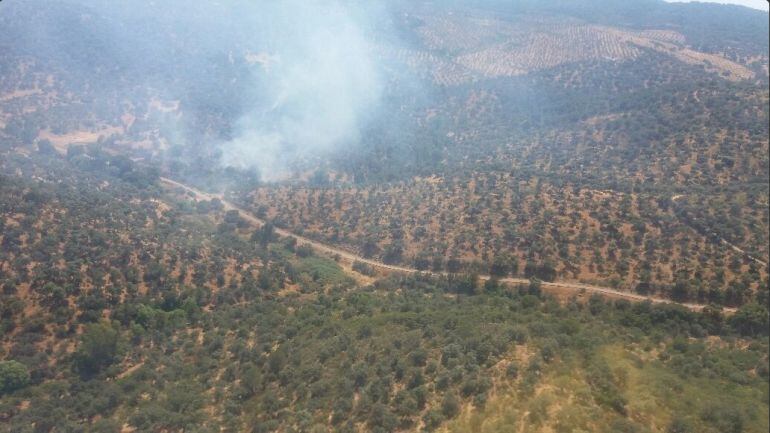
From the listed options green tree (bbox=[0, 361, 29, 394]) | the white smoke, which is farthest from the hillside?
the white smoke

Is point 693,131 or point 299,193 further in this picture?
point 299,193

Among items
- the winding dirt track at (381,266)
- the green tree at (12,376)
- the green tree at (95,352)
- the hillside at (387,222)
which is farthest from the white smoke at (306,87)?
the green tree at (12,376)

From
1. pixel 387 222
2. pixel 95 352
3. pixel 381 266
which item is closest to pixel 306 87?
pixel 387 222

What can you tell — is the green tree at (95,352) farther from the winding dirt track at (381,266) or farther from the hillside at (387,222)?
the winding dirt track at (381,266)

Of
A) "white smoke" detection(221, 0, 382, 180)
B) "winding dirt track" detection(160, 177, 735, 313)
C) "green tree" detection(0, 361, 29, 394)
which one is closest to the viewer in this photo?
"green tree" detection(0, 361, 29, 394)

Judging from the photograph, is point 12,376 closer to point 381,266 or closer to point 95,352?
point 95,352

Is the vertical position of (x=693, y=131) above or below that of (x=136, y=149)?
above

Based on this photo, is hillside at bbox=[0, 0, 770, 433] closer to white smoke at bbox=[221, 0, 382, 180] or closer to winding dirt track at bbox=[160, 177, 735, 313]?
winding dirt track at bbox=[160, 177, 735, 313]

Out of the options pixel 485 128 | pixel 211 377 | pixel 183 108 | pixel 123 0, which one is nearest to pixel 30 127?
pixel 183 108

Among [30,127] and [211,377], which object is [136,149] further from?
[211,377]

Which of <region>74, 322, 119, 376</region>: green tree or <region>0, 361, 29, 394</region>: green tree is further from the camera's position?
<region>74, 322, 119, 376</region>: green tree

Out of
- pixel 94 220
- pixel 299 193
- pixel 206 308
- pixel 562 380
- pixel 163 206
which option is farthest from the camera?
pixel 299 193
